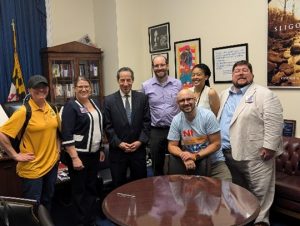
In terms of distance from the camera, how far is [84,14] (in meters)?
5.41

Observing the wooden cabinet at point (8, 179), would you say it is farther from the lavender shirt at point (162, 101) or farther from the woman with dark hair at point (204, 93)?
the woman with dark hair at point (204, 93)

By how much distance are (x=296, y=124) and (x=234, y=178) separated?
1038 millimetres

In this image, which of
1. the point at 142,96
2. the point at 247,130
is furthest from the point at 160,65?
the point at 247,130

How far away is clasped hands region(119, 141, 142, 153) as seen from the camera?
282 cm

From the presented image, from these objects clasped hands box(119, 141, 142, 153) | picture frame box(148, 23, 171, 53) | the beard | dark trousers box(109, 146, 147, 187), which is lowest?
dark trousers box(109, 146, 147, 187)

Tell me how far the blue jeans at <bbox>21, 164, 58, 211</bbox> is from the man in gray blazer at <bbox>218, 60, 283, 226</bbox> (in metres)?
1.47

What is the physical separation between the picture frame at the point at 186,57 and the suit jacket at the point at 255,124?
1.80m

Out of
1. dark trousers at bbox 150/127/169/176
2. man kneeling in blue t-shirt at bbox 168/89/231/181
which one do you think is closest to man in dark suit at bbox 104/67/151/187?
dark trousers at bbox 150/127/169/176

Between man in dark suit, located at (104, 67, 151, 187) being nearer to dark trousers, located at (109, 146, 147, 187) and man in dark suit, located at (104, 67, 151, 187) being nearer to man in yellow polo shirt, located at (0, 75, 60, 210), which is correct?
dark trousers, located at (109, 146, 147, 187)

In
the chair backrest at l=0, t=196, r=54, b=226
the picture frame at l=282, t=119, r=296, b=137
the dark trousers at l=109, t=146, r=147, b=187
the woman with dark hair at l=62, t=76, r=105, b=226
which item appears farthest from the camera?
the picture frame at l=282, t=119, r=296, b=137

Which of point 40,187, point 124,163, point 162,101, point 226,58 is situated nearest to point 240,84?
Answer: point 162,101

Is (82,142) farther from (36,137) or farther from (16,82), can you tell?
(16,82)

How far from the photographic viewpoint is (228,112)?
9.37 ft

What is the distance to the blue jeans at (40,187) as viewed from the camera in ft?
8.23
